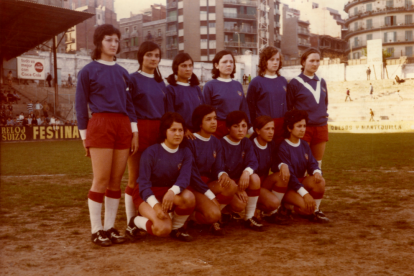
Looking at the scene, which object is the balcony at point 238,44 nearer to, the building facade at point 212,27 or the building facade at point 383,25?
the building facade at point 212,27

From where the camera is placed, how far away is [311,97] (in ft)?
18.6

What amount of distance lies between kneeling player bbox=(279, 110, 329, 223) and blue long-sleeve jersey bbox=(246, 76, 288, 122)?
0.24 m

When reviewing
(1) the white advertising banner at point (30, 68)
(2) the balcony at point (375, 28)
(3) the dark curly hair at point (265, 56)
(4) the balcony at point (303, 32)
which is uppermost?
(4) the balcony at point (303, 32)

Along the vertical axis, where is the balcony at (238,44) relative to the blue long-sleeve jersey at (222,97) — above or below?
above

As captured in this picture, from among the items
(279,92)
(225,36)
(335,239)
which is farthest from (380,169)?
(225,36)

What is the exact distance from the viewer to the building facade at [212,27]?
60.1 m

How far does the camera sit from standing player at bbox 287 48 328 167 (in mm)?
5680

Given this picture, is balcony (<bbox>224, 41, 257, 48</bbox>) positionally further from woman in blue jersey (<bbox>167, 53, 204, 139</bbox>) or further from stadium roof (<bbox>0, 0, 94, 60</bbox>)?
woman in blue jersey (<bbox>167, 53, 204, 139</bbox>)

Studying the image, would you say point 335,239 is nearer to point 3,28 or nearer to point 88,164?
point 88,164

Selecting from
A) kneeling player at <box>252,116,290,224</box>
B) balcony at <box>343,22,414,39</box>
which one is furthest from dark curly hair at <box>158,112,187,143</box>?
balcony at <box>343,22,414,39</box>

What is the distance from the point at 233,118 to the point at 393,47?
69.6 m

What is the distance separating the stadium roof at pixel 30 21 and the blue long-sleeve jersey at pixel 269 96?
19.1m

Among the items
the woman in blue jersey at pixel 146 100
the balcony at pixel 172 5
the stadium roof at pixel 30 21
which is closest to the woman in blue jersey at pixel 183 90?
the woman in blue jersey at pixel 146 100

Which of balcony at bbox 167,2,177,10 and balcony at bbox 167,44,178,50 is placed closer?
balcony at bbox 167,2,177,10
